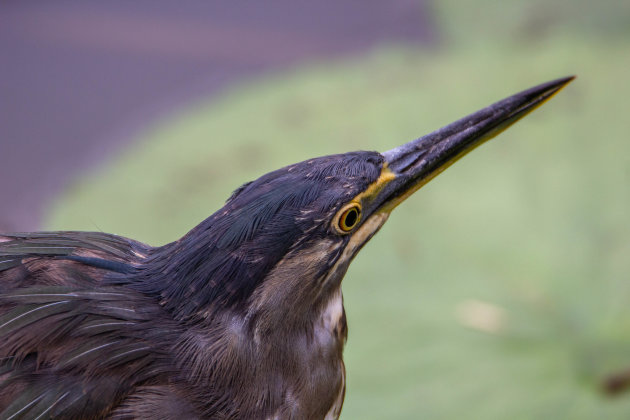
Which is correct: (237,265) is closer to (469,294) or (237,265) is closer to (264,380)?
Answer: (264,380)

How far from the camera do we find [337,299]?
6.43 feet

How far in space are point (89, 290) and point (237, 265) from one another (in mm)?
345

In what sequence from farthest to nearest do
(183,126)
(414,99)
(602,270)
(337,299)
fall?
(183,126) < (414,99) < (602,270) < (337,299)

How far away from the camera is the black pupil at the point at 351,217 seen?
1.74 m

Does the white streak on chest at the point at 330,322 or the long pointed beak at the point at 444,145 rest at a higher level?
the long pointed beak at the point at 444,145

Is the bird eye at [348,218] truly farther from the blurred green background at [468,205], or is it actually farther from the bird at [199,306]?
the blurred green background at [468,205]

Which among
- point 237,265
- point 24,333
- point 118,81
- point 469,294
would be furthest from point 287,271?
point 118,81

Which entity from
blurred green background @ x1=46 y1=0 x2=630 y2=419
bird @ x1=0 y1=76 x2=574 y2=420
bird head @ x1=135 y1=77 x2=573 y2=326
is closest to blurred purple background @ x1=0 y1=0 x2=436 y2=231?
blurred green background @ x1=46 y1=0 x2=630 y2=419

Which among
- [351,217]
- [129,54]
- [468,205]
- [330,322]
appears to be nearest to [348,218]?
[351,217]

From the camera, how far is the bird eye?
1721 mm

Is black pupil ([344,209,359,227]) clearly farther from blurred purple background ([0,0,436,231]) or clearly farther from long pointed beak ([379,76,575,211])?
blurred purple background ([0,0,436,231])

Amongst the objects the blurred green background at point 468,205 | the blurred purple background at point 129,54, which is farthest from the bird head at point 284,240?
the blurred purple background at point 129,54

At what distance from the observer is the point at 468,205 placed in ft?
9.97

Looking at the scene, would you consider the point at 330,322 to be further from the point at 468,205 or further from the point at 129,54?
the point at 129,54
